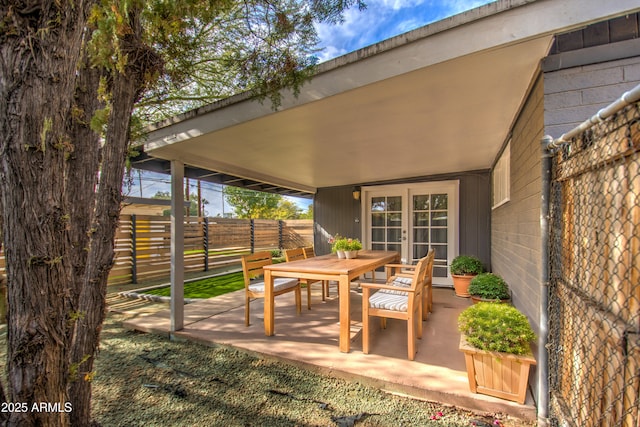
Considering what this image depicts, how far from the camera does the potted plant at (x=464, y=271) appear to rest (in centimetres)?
458

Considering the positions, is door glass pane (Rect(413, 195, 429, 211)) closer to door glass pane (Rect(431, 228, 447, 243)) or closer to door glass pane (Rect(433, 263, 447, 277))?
door glass pane (Rect(431, 228, 447, 243))

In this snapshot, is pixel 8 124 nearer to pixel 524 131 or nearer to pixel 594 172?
pixel 594 172

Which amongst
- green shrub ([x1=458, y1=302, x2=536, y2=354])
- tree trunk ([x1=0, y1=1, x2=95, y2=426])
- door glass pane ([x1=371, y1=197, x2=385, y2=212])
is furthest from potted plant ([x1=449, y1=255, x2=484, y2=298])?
tree trunk ([x1=0, y1=1, x2=95, y2=426])

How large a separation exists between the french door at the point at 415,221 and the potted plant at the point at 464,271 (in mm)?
681

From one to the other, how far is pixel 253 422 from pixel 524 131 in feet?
9.63

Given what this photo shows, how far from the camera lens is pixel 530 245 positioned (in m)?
A: 2.15

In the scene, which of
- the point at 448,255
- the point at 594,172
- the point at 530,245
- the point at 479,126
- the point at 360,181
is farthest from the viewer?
the point at 360,181

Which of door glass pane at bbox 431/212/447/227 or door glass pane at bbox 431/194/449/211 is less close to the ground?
door glass pane at bbox 431/194/449/211

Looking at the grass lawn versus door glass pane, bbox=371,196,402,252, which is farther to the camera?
door glass pane, bbox=371,196,402,252

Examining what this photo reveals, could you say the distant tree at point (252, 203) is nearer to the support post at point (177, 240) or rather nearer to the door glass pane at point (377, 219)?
the door glass pane at point (377, 219)

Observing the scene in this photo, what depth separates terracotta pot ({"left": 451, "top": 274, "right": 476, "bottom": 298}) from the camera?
457 centimetres

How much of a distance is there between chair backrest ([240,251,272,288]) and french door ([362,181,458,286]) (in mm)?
3004

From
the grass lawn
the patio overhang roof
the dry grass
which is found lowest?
the grass lawn

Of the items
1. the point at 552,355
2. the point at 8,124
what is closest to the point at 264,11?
the point at 8,124
